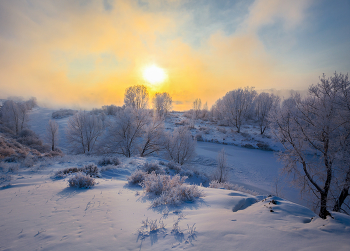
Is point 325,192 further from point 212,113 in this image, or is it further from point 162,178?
point 212,113

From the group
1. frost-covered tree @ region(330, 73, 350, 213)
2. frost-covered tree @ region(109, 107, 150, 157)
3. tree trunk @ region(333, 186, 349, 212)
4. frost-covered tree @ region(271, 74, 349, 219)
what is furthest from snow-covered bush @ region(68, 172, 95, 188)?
frost-covered tree @ region(109, 107, 150, 157)

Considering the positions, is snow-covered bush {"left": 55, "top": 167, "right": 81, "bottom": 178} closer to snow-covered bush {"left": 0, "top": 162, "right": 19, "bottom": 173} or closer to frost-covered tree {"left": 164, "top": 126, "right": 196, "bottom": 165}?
snow-covered bush {"left": 0, "top": 162, "right": 19, "bottom": 173}

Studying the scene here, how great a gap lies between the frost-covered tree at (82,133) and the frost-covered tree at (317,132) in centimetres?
2426

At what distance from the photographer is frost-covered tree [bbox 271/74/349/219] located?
7266 millimetres

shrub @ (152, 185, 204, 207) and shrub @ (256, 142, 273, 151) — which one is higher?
shrub @ (152, 185, 204, 207)

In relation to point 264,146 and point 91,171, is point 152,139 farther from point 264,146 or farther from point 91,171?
point 264,146

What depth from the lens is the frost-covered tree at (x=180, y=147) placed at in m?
18.4

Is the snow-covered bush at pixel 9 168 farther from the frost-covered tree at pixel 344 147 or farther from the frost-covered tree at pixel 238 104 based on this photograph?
the frost-covered tree at pixel 238 104

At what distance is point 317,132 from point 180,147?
520 inches

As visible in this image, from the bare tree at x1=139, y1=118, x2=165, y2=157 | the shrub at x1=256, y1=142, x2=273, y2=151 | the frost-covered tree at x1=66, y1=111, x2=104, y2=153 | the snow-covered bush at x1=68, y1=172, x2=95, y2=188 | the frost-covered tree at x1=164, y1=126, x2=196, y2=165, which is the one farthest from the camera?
the shrub at x1=256, y1=142, x2=273, y2=151

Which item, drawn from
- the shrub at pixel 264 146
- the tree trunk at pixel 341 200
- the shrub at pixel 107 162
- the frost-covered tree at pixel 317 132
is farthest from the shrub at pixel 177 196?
the shrub at pixel 264 146

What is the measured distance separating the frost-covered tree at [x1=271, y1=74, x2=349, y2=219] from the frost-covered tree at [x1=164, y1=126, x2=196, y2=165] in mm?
10540

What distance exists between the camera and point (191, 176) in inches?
452

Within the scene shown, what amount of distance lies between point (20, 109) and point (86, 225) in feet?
143
